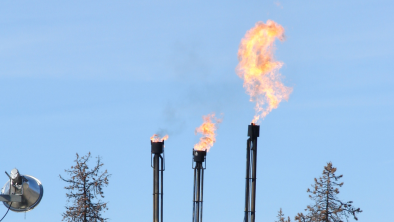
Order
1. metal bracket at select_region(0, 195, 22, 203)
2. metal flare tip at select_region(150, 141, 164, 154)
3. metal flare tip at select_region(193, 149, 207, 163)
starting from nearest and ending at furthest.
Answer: metal bracket at select_region(0, 195, 22, 203)
metal flare tip at select_region(150, 141, 164, 154)
metal flare tip at select_region(193, 149, 207, 163)

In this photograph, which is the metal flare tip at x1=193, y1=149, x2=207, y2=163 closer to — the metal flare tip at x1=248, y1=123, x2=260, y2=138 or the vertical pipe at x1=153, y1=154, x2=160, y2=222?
the vertical pipe at x1=153, y1=154, x2=160, y2=222

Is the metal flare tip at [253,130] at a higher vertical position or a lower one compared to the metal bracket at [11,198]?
higher

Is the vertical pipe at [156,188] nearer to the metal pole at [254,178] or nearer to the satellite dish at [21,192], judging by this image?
the metal pole at [254,178]

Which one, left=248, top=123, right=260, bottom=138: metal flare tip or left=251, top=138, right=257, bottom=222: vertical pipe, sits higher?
left=248, top=123, right=260, bottom=138: metal flare tip

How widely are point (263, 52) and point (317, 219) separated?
1155 cm

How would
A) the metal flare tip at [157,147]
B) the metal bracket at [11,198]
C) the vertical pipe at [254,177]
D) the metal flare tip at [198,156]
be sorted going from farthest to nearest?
the metal flare tip at [198,156]
the metal flare tip at [157,147]
the vertical pipe at [254,177]
the metal bracket at [11,198]

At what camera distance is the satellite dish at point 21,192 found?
90.5 feet

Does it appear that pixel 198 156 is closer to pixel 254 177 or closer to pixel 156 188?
pixel 156 188

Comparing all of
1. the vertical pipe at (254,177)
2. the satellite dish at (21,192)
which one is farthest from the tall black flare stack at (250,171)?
the satellite dish at (21,192)

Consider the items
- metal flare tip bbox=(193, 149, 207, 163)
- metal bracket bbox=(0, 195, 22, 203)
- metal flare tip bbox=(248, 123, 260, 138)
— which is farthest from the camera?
metal flare tip bbox=(193, 149, 207, 163)

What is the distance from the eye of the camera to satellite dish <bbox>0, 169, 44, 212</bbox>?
27.6 m

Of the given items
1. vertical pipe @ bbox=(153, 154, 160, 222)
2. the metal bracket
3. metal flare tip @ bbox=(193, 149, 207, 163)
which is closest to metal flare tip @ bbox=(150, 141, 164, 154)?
vertical pipe @ bbox=(153, 154, 160, 222)

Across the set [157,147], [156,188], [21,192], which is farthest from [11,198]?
[156,188]

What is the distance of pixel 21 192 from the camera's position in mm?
27750
